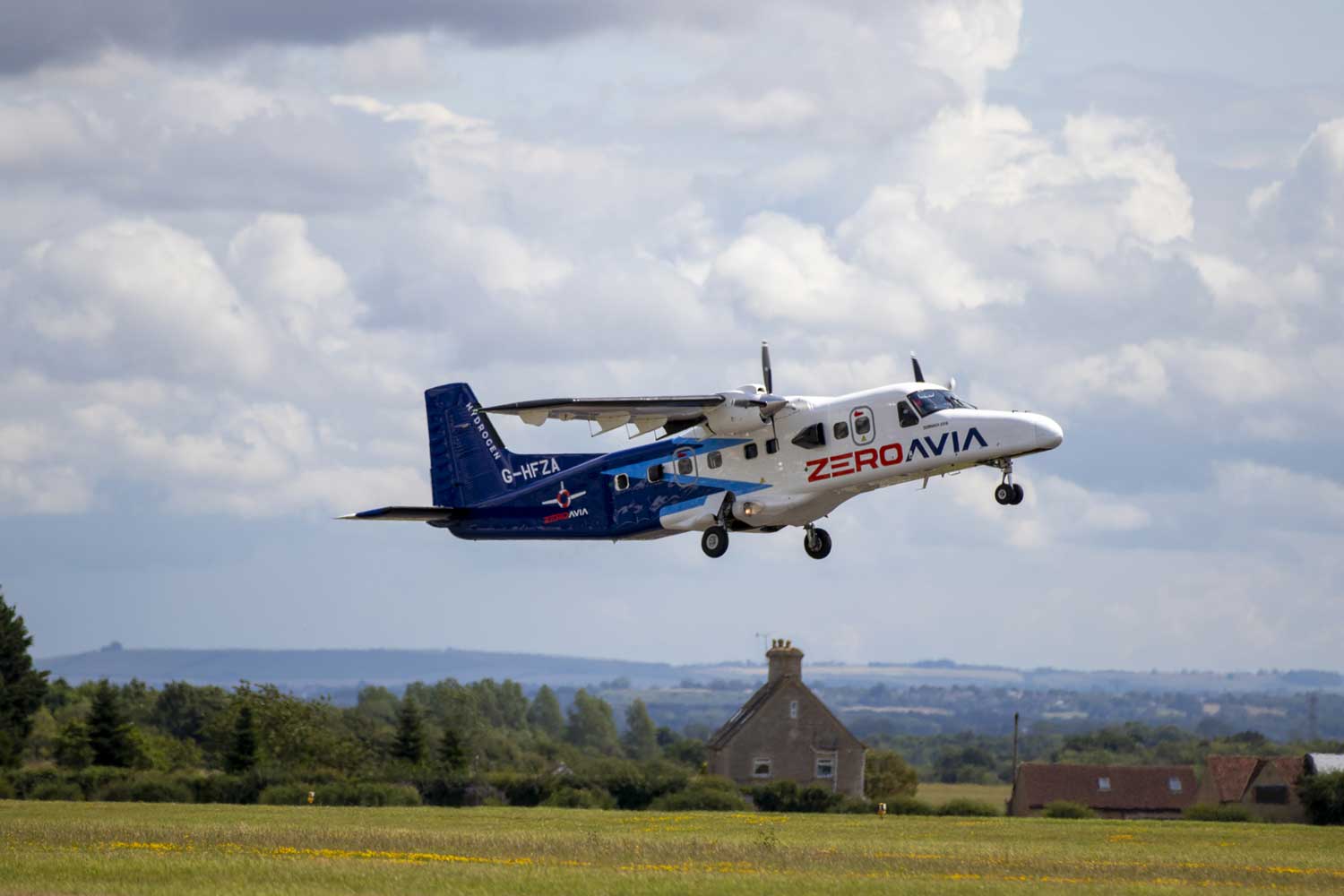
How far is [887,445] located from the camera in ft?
130

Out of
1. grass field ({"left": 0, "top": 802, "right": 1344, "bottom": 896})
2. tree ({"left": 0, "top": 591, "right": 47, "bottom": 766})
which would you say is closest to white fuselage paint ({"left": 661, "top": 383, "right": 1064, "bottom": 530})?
grass field ({"left": 0, "top": 802, "right": 1344, "bottom": 896})

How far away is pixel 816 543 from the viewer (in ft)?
141

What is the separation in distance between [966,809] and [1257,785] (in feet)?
50.4

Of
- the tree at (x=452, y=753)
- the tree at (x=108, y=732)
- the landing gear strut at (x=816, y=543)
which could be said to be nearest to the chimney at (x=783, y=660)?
the tree at (x=452, y=753)

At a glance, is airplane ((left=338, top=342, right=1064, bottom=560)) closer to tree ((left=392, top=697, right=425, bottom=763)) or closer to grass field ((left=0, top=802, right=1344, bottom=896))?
grass field ((left=0, top=802, right=1344, bottom=896))

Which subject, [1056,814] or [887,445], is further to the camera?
[1056,814]

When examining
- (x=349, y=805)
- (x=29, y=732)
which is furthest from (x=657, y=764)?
(x=29, y=732)

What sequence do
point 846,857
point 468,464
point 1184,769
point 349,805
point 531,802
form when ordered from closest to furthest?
1. point 846,857
2. point 468,464
3. point 349,805
4. point 531,802
5. point 1184,769

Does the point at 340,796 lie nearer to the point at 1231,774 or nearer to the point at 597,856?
the point at 597,856

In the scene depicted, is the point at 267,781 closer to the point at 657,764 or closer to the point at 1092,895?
the point at 657,764

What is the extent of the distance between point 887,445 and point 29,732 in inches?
2895

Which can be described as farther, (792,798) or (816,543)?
(792,798)

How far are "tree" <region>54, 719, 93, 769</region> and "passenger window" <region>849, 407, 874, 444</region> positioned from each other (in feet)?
185

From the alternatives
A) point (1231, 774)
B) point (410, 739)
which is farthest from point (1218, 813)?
point (410, 739)
